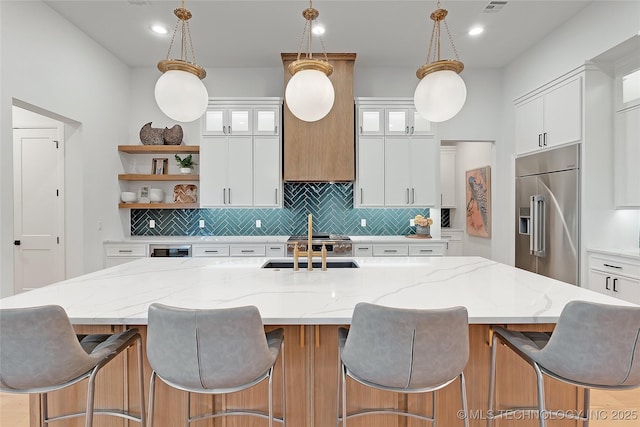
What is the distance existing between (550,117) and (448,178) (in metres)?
2.74

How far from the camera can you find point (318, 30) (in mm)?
3492

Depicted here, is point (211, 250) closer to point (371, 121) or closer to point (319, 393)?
point (371, 121)

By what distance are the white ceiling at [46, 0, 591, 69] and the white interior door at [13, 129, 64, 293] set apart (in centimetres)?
142

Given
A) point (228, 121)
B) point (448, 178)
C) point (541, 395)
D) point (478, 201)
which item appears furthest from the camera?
point (448, 178)

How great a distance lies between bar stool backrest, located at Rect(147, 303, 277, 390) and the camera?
1.15 metres

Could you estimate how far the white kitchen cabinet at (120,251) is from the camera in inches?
157

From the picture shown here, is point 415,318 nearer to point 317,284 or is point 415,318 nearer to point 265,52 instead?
point 317,284

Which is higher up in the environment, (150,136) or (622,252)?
(150,136)

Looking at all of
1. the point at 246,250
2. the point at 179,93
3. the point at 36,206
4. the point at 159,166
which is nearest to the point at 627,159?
the point at 179,93

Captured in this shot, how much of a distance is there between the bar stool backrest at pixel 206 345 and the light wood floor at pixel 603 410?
66.4 inches

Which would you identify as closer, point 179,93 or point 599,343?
point 599,343

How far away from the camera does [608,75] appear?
3139mm

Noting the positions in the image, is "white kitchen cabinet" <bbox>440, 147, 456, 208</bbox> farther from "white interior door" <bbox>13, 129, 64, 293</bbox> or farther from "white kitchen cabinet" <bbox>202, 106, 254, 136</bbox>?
"white interior door" <bbox>13, 129, 64, 293</bbox>

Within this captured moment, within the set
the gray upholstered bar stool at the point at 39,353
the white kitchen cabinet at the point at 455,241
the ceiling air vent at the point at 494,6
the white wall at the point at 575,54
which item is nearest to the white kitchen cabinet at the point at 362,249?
the white wall at the point at 575,54
